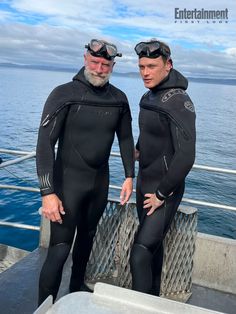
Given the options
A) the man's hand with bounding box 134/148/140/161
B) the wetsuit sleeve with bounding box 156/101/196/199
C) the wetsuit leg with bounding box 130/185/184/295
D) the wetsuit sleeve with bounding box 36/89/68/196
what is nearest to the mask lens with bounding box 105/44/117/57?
the wetsuit sleeve with bounding box 36/89/68/196

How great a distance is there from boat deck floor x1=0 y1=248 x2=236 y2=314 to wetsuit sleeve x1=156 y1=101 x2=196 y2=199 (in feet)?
5.33

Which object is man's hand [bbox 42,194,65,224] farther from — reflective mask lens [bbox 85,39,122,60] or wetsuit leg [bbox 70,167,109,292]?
reflective mask lens [bbox 85,39,122,60]

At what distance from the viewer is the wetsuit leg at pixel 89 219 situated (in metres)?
3.14

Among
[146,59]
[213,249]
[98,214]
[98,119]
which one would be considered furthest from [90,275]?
[146,59]

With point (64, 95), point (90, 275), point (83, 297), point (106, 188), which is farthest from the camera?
point (90, 275)

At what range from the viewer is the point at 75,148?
297cm

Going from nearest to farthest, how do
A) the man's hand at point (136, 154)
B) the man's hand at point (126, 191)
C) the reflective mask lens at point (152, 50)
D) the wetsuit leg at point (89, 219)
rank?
the reflective mask lens at point (152, 50) < the wetsuit leg at point (89, 219) < the man's hand at point (126, 191) < the man's hand at point (136, 154)

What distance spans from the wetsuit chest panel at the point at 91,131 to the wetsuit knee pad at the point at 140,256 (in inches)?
30.8

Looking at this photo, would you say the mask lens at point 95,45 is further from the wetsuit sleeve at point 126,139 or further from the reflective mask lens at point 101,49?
the wetsuit sleeve at point 126,139

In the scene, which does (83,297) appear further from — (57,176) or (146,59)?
(146,59)

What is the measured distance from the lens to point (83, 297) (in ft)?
4.60

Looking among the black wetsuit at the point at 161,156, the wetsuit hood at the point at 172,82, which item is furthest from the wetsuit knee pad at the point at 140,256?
the wetsuit hood at the point at 172,82

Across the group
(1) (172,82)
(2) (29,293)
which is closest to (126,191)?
(1) (172,82)

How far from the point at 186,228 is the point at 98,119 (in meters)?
1.47
